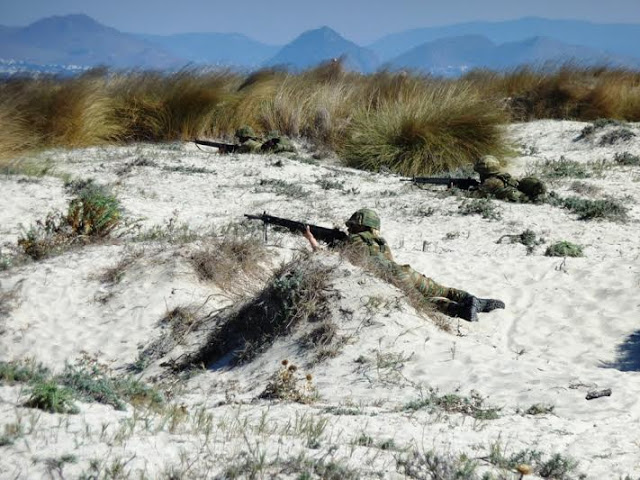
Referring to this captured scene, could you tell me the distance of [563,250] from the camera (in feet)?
24.4

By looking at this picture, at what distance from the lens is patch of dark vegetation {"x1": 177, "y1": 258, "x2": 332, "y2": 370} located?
16.4 feet

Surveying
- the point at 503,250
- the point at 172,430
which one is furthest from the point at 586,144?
the point at 172,430

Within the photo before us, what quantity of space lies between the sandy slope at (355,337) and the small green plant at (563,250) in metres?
0.13

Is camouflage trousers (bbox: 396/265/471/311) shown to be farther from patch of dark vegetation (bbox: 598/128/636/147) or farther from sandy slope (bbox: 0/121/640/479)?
patch of dark vegetation (bbox: 598/128/636/147)

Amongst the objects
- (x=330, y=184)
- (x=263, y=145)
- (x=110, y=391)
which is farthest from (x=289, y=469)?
(x=263, y=145)

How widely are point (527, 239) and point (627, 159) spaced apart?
5.07 meters

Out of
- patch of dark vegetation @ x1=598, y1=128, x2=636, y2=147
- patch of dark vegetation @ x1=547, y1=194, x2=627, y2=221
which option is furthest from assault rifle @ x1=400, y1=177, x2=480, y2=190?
patch of dark vegetation @ x1=598, y1=128, x2=636, y2=147

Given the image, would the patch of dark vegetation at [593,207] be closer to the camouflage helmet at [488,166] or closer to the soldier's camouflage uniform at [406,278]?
the camouflage helmet at [488,166]

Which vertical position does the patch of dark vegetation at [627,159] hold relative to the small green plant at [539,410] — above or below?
above

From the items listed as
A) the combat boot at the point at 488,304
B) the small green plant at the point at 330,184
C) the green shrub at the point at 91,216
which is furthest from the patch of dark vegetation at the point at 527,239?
the green shrub at the point at 91,216

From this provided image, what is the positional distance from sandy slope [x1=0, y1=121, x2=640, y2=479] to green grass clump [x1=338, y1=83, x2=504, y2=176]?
1005 millimetres

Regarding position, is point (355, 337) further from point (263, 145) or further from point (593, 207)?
point (263, 145)

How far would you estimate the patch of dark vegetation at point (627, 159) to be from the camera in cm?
1171

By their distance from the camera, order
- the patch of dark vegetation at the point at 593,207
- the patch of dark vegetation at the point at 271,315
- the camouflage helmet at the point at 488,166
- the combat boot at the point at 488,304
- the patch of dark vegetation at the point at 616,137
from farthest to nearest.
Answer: the patch of dark vegetation at the point at 616,137 → the camouflage helmet at the point at 488,166 → the patch of dark vegetation at the point at 593,207 → the combat boot at the point at 488,304 → the patch of dark vegetation at the point at 271,315
